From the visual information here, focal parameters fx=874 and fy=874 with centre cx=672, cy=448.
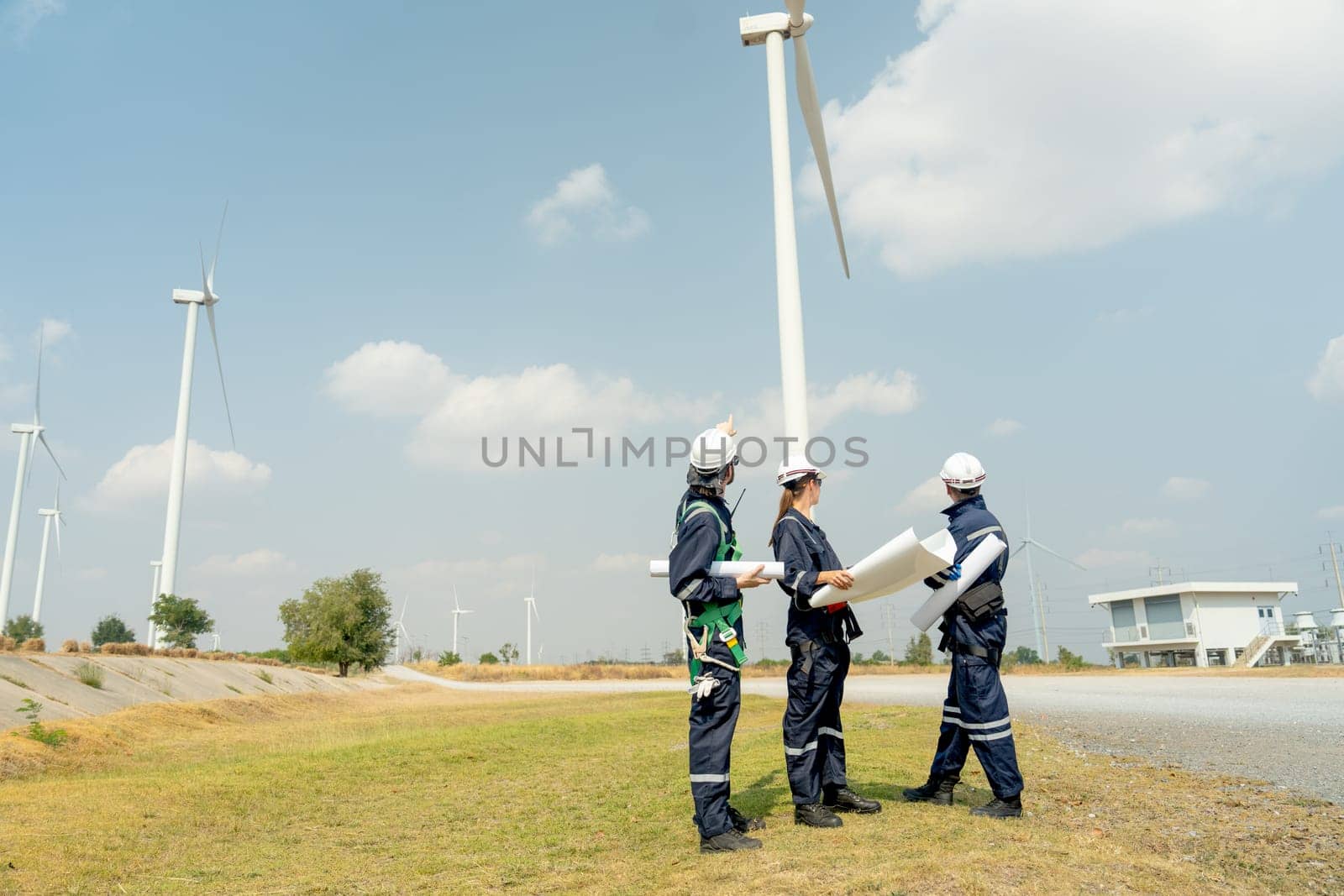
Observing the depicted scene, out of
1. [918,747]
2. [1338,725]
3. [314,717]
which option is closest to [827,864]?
[918,747]

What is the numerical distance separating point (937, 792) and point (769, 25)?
1597 cm

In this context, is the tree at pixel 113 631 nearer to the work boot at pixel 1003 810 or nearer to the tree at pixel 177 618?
the tree at pixel 177 618

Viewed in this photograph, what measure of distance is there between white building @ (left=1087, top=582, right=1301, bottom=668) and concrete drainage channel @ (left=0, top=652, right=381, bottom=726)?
5757 centimetres

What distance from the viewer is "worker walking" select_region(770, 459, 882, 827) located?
259 inches

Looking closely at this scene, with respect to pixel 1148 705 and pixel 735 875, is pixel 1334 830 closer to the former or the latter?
pixel 735 875

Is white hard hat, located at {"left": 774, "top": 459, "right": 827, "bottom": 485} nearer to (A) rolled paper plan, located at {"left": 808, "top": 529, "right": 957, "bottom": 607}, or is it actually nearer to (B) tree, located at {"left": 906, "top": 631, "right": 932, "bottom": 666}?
(A) rolled paper plan, located at {"left": 808, "top": 529, "right": 957, "bottom": 607}

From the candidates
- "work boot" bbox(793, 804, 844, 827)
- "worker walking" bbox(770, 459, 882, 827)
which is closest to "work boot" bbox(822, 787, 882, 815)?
"worker walking" bbox(770, 459, 882, 827)

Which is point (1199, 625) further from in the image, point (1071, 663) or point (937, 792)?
point (937, 792)

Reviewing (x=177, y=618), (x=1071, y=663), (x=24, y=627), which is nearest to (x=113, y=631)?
(x=24, y=627)

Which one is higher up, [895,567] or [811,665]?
[895,567]

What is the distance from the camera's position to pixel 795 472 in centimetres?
730

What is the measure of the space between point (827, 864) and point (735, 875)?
1.77 feet

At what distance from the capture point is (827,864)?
16.7 ft

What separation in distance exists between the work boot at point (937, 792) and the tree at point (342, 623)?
5110 cm
